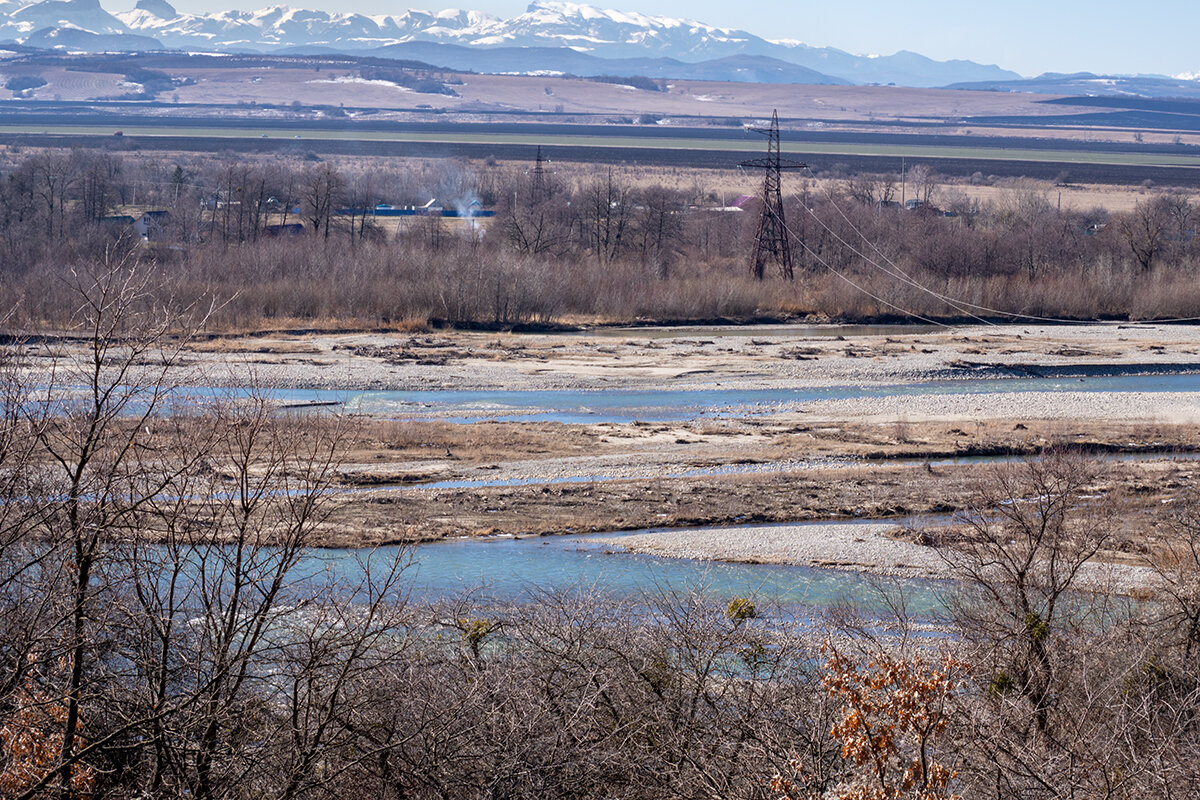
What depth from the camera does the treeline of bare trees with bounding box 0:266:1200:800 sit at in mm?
9656

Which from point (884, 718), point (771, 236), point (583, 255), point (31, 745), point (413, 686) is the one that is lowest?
point (583, 255)

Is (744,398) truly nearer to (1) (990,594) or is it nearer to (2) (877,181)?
(1) (990,594)

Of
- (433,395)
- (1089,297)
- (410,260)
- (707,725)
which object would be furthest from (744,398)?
(707,725)

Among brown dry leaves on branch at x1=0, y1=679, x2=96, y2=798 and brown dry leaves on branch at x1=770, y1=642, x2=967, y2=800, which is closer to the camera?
brown dry leaves on branch at x1=770, y1=642, x2=967, y2=800

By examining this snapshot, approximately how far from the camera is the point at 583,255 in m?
83.8

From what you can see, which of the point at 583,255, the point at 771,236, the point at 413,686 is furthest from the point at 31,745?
the point at 583,255

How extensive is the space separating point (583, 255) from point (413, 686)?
71.5 meters

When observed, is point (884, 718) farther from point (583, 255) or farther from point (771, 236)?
point (583, 255)

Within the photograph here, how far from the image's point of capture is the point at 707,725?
1436 centimetres

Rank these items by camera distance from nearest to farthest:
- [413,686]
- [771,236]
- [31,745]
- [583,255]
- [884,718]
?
[884,718], [31,745], [413,686], [771,236], [583,255]

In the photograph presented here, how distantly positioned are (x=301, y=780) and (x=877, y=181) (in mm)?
133492

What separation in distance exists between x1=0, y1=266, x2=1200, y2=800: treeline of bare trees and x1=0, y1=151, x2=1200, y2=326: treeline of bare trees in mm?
46627

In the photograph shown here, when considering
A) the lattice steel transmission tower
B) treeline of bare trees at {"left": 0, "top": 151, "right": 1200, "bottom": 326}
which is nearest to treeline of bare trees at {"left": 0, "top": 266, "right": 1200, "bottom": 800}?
treeline of bare trees at {"left": 0, "top": 151, "right": 1200, "bottom": 326}

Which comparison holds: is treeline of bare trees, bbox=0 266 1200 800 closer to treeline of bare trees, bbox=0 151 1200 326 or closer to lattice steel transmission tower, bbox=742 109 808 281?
treeline of bare trees, bbox=0 151 1200 326
